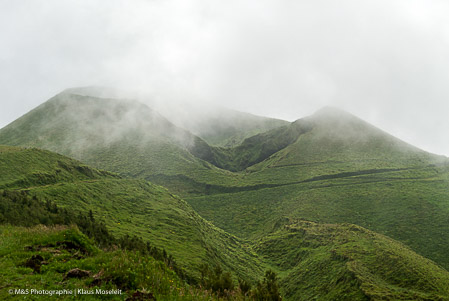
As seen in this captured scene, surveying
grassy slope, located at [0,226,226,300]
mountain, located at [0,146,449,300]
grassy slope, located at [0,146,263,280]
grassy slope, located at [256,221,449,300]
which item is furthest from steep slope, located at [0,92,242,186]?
grassy slope, located at [0,226,226,300]

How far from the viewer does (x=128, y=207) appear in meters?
54.4

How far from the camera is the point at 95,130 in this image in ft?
577

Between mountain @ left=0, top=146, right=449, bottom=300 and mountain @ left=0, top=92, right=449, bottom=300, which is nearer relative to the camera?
mountain @ left=0, top=146, right=449, bottom=300

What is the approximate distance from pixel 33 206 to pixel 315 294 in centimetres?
3930

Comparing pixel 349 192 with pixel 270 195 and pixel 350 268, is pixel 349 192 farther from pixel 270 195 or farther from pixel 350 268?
pixel 350 268

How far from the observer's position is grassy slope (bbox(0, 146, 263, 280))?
4038 centimetres

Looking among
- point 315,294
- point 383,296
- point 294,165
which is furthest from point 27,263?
point 294,165

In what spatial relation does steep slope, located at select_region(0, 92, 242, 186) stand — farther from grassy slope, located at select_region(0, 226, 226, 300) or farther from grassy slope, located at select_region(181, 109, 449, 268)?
grassy slope, located at select_region(0, 226, 226, 300)

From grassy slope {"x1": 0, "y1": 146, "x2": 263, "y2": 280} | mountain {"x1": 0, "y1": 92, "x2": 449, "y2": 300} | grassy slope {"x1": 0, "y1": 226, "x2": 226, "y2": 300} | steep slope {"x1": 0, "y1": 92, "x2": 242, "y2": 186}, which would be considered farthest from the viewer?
steep slope {"x1": 0, "y1": 92, "x2": 242, "y2": 186}

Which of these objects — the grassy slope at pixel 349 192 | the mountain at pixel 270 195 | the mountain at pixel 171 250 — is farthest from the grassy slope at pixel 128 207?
the grassy slope at pixel 349 192

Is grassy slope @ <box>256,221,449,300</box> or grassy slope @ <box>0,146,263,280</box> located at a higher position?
grassy slope @ <box>0,146,263,280</box>

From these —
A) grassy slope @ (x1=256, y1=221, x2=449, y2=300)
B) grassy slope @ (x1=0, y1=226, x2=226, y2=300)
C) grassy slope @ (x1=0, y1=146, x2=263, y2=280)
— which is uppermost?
grassy slope @ (x1=0, y1=226, x2=226, y2=300)

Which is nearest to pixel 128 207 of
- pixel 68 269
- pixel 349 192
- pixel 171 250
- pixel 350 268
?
pixel 171 250

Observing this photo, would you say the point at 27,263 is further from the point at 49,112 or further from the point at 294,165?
the point at 49,112
